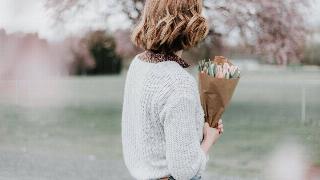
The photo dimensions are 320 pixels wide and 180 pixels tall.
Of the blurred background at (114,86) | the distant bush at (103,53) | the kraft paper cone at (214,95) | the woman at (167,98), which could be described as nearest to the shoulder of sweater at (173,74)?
the woman at (167,98)

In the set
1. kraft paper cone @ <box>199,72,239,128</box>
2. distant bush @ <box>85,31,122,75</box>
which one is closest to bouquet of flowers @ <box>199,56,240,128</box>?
kraft paper cone @ <box>199,72,239,128</box>

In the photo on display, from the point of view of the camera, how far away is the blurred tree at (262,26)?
4871 mm

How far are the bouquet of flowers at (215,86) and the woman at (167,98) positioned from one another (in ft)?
0.30

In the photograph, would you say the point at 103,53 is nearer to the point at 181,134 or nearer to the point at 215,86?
the point at 215,86

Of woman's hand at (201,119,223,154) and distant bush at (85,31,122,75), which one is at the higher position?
woman's hand at (201,119,223,154)

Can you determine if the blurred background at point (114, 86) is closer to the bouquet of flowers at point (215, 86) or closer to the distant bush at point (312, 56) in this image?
the distant bush at point (312, 56)

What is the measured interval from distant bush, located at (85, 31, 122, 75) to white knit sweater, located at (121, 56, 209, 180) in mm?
3417

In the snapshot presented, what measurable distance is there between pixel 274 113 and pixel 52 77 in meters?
1.68

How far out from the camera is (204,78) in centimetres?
188

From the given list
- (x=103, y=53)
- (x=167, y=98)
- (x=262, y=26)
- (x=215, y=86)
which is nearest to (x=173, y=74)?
(x=167, y=98)

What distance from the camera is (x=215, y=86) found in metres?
1.86

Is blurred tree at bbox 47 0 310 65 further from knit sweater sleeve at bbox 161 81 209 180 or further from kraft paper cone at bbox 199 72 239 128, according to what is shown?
knit sweater sleeve at bbox 161 81 209 180

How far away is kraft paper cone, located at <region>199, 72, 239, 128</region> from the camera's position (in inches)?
73.3

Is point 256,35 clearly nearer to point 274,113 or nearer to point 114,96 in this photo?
point 274,113
